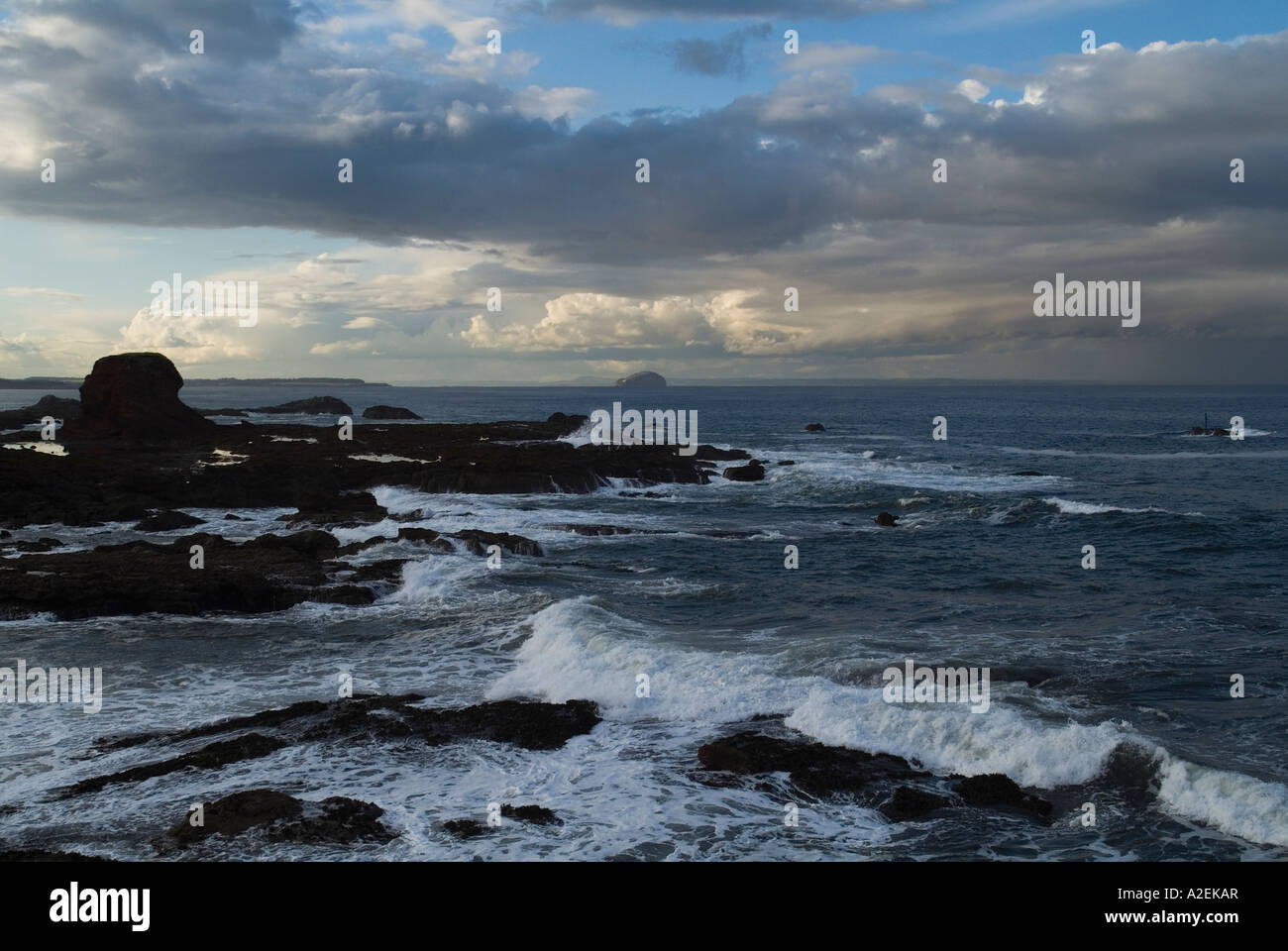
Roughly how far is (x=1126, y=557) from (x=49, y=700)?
30.8 m

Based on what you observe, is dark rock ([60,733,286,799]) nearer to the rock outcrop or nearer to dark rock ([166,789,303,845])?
dark rock ([166,789,303,845])

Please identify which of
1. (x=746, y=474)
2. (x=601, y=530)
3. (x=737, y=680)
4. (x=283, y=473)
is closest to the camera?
(x=737, y=680)

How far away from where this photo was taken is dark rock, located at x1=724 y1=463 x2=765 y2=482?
56.6 meters

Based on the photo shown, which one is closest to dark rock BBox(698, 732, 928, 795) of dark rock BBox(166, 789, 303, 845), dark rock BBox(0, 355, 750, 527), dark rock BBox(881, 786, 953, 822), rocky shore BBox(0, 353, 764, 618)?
dark rock BBox(881, 786, 953, 822)

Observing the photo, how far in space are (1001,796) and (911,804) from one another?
138 cm

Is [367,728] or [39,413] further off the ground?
[39,413]

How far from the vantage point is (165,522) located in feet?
116

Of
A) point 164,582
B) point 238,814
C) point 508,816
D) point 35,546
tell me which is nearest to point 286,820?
point 238,814

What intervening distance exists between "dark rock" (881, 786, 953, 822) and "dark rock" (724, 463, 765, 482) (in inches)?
1692

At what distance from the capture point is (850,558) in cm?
3309

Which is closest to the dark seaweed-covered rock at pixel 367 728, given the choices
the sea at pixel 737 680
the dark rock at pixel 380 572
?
the sea at pixel 737 680

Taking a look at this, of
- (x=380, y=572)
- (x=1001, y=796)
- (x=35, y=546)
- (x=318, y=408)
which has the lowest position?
(x=1001, y=796)

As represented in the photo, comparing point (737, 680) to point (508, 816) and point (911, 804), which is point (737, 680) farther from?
point (508, 816)

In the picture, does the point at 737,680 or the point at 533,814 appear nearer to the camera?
the point at 533,814
